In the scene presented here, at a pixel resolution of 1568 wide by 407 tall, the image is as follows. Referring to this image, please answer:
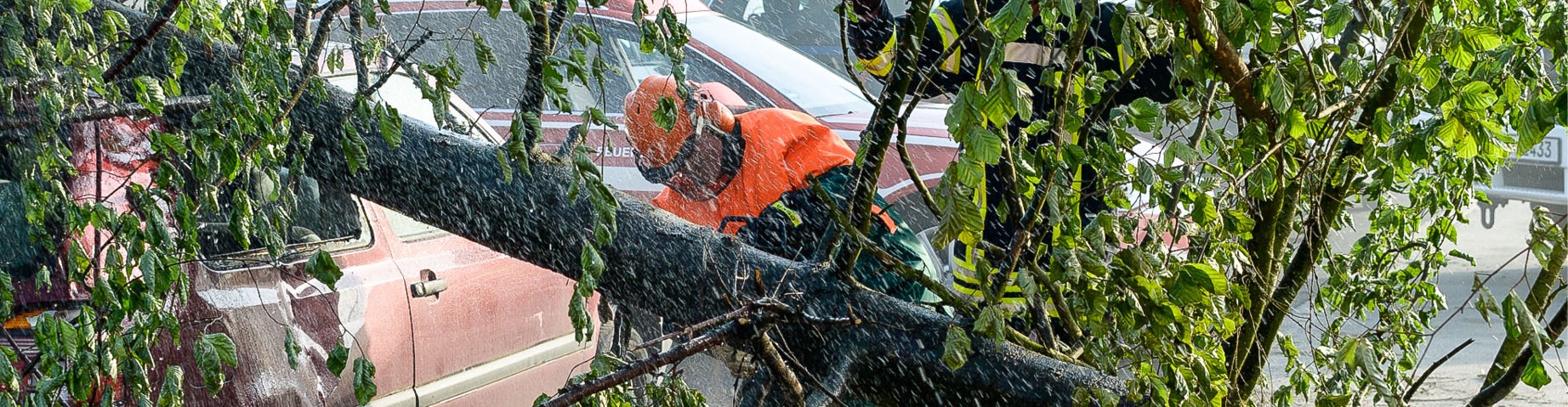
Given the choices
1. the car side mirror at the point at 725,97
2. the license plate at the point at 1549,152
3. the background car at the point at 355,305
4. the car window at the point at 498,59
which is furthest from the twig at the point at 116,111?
the license plate at the point at 1549,152

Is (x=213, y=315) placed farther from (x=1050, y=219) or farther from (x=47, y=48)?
(x=1050, y=219)

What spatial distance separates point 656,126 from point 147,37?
1731mm

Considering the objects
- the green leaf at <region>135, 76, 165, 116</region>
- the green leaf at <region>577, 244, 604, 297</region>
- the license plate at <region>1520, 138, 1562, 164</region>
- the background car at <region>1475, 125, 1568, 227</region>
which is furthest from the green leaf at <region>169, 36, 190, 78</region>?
the license plate at <region>1520, 138, 1562, 164</region>

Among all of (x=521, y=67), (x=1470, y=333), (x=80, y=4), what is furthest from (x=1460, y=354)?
(x=80, y=4)

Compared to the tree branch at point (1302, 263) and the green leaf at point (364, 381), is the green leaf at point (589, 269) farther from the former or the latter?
the tree branch at point (1302, 263)

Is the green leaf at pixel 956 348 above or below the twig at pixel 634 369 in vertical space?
above

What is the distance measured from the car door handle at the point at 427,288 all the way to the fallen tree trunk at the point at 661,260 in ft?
4.14

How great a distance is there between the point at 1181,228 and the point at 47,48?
1587mm

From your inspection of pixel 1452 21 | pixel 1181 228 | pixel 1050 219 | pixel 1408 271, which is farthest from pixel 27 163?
pixel 1408 271

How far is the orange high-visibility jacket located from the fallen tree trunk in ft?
4.25

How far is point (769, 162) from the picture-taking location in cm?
337

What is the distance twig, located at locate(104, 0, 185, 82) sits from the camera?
1.74 meters

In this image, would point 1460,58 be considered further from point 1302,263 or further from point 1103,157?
point 1302,263

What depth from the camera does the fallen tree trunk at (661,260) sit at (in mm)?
1474
